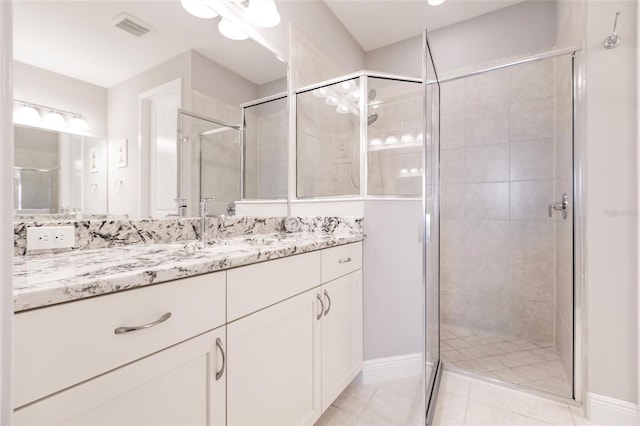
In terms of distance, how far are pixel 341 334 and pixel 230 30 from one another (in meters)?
1.74

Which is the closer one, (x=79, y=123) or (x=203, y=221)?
(x=79, y=123)

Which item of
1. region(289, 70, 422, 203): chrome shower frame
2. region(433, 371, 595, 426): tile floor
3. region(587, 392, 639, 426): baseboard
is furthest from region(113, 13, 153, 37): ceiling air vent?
region(587, 392, 639, 426): baseboard

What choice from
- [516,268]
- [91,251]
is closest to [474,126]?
[516,268]

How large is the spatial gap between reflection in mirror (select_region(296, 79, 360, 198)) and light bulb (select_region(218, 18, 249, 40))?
0.56 meters

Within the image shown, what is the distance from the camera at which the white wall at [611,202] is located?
1.37 metres

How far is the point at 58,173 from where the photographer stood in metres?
0.99

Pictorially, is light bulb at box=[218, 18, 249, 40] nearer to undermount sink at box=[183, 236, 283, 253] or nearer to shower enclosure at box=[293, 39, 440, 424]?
shower enclosure at box=[293, 39, 440, 424]

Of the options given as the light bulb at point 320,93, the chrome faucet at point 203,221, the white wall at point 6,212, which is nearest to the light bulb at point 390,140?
the light bulb at point 320,93

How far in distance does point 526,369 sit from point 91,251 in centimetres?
248

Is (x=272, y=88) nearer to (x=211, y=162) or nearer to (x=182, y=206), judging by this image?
(x=211, y=162)

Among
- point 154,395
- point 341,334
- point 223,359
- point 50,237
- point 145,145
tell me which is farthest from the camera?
point 341,334

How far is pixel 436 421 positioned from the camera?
146cm

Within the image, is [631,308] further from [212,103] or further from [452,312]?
[212,103]

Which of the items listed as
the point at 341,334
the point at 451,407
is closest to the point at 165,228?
the point at 341,334
